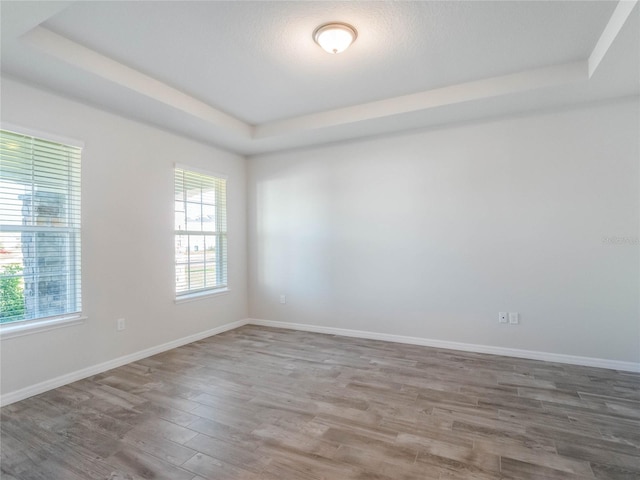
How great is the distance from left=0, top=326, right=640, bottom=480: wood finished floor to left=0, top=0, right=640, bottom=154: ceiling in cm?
252

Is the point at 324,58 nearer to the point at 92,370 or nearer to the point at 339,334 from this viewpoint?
the point at 339,334

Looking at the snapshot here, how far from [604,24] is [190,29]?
283cm

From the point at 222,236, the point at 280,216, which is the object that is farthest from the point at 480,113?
the point at 222,236

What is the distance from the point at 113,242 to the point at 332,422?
2634 mm

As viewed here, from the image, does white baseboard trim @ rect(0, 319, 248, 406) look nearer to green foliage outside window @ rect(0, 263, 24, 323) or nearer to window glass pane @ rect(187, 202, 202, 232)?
green foliage outside window @ rect(0, 263, 24, 323)

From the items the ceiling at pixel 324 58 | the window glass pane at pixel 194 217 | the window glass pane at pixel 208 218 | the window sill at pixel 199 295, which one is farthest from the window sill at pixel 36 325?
the ceiling at pixel 324 58

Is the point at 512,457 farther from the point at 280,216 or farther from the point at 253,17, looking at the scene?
the point at 280,216

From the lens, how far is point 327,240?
4.47m

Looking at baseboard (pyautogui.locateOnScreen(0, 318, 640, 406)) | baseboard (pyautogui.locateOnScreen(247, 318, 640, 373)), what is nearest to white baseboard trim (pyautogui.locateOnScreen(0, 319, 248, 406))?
baseboard (pyautogui.locateOnScreen(0, 318, 640, 406))

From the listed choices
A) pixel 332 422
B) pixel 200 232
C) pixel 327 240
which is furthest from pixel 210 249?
pixel 332 422

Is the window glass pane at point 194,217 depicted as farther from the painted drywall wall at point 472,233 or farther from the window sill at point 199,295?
the painted drywall wall at point 472,233

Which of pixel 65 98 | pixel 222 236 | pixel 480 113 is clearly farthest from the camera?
pixel 222 236

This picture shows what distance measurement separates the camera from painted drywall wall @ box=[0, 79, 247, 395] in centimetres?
271

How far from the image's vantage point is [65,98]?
2918mm
